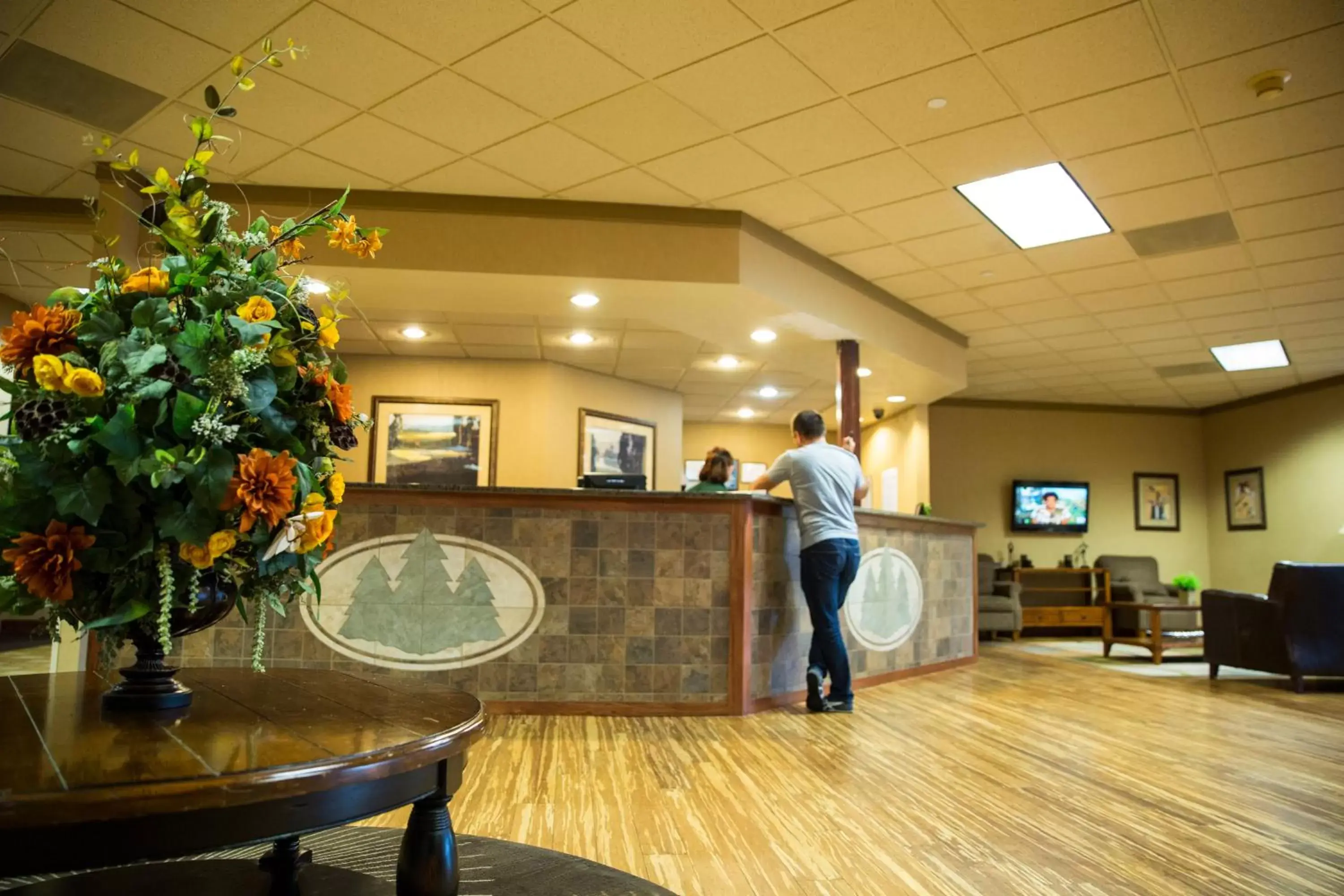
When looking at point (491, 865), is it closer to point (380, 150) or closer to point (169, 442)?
point (169, 442)

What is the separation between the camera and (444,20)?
3582 millimetres

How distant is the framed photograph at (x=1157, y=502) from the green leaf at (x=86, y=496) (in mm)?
12554

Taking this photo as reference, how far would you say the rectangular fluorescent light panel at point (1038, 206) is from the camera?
499 cm

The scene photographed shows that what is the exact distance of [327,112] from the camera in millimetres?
4352

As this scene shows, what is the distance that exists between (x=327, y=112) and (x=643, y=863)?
378 centimetres

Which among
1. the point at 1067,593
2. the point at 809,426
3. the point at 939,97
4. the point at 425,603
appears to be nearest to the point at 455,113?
the point at 939,97

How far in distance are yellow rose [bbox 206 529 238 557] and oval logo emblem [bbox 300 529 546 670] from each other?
10.6 feet

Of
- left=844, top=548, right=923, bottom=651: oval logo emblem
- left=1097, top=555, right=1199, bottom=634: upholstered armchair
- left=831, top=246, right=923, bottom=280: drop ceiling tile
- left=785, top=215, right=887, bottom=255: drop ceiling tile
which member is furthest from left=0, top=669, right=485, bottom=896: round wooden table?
left=1097, top=555, right=1199, bottom=634: upholstered armchair

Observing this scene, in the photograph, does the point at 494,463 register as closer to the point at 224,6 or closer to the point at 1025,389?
the point at 224,6

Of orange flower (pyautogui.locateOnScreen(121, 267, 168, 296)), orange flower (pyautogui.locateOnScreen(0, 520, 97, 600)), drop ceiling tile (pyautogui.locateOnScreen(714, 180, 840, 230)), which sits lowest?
orange flower (pyautogui.locateOnScreen(0, 520, 97, 600))

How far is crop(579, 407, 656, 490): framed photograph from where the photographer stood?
9141 mm

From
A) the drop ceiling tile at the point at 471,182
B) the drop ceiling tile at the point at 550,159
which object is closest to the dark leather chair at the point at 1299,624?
the drop ceiling tile at the point at 550,159

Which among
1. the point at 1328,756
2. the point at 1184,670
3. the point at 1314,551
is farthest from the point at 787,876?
the point at 1314,551

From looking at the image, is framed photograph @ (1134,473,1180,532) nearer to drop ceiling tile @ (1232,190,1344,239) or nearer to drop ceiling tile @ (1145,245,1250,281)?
drop ceiling tile @ (1145,245,1250,281)
